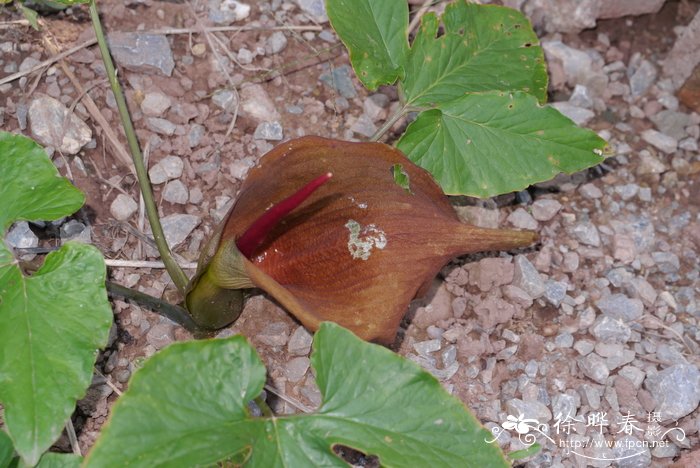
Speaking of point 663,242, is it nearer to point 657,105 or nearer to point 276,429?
point 657,105

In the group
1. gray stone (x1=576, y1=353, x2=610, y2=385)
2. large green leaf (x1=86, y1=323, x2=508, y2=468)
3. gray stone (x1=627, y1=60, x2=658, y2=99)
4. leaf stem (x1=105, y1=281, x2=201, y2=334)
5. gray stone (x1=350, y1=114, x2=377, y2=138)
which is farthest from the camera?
gray stone (x1=627, y1=60, x2=658, y2=99)

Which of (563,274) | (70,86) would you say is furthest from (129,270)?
(563,274)

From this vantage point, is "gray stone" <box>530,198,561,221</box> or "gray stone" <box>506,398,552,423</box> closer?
"gray stone" <box>506,398,552,423</box>

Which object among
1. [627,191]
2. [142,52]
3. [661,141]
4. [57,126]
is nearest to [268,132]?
[142,52]

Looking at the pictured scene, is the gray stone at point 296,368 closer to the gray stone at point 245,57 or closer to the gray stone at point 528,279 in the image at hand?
the gray stone at point 528,279

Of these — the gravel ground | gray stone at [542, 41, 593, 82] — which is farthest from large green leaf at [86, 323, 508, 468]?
gray stone at [542, 41, 593, 82]

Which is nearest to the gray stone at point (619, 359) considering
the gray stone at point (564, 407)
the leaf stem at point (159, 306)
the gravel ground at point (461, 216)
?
the gravel ground at point (461, 216)

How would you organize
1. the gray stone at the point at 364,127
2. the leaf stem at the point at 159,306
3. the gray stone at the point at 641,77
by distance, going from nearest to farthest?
the leaf stem at the point at 159,306
the gray stone at the point at 364,127
the gray stone at the point at 641,77

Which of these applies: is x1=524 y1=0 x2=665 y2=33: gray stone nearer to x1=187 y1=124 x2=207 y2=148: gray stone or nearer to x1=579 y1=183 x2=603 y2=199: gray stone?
x1=579 y1=183 x2=603 y2=199: gray stone
